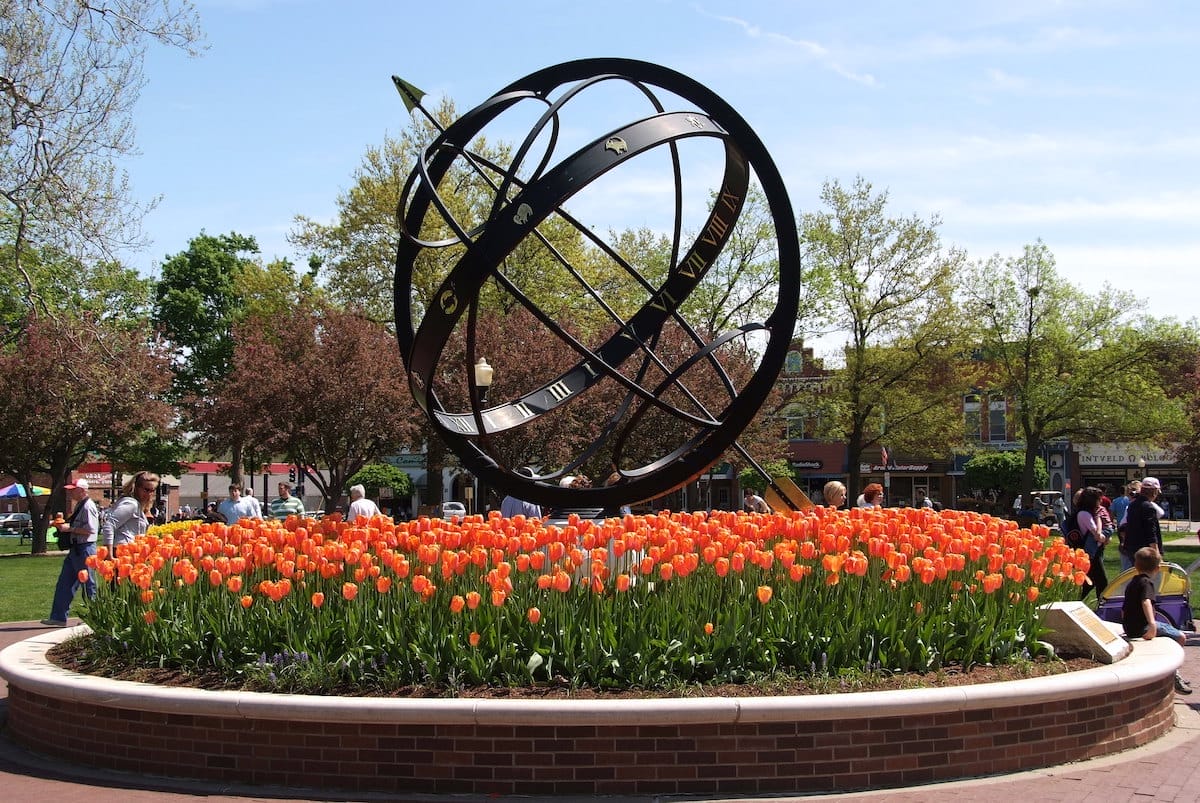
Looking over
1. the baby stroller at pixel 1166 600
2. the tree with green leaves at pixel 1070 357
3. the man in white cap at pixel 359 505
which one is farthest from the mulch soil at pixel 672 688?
the tree with green leaves at pixel 1070 357

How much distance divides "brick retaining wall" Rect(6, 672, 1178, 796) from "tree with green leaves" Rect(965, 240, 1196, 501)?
3797 centimetres

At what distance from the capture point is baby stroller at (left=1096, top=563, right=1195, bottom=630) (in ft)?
35.1

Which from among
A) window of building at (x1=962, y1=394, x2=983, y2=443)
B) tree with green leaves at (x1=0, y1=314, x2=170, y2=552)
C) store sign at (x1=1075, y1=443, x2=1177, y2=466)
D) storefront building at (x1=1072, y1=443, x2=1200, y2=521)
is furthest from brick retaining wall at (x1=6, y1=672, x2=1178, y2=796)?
store sign at (x1=1075, y1=443, x2=1177, y2=466)

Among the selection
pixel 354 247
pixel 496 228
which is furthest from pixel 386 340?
pixel 496 228

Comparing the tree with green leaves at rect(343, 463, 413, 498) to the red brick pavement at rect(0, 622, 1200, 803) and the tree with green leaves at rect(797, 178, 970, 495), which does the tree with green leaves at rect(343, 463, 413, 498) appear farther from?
the red brick pavement at rect(0, 622, 1200, 803)

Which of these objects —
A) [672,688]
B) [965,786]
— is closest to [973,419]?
[965,786]

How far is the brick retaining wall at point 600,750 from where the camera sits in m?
6.40

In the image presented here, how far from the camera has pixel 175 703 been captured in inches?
267

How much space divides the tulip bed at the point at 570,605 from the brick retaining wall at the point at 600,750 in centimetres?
49

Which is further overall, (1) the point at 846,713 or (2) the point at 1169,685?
(2) the point at 1169,685

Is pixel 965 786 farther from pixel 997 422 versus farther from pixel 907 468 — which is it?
pixel 997 422

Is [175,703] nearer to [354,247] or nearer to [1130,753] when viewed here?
[1130,753]

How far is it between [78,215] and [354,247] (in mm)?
21002

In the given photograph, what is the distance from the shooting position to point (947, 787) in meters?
6.60
